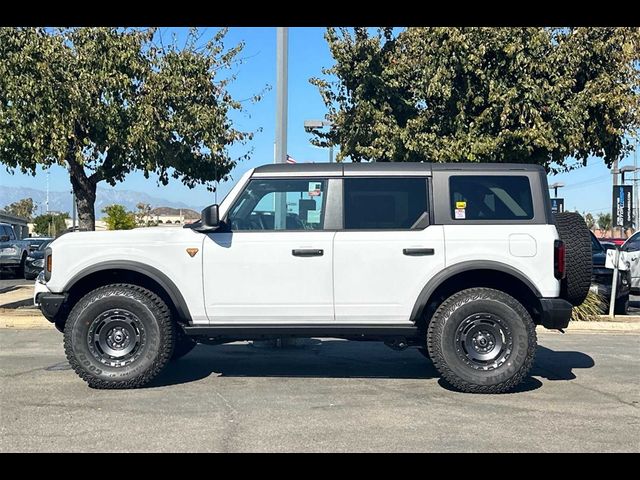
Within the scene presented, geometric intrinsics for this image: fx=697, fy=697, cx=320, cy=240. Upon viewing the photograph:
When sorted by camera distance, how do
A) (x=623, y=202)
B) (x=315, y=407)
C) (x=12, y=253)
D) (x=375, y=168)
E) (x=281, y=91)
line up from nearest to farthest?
(x=315, y=407) → (x=375, y=168) → (x=281, y=91) → (x=12, y=253) → (x=623, y=202)

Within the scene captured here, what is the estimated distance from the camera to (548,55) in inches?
479

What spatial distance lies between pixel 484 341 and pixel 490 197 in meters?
1.31

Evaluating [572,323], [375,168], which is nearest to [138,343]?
[375,168]

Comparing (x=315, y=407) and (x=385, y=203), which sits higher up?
(x=385, y=203)

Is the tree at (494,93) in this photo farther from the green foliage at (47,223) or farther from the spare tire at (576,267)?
the green foliage at (47,223)

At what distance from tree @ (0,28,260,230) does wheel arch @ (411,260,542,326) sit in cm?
603

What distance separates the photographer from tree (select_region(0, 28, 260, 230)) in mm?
10383

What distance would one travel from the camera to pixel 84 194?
12578mm

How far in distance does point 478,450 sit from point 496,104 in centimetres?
869

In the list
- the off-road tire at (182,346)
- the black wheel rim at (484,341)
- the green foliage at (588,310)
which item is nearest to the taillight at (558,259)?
the black wheel rim at (484,341)

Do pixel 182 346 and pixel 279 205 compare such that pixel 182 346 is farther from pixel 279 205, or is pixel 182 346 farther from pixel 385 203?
pixel 385 203

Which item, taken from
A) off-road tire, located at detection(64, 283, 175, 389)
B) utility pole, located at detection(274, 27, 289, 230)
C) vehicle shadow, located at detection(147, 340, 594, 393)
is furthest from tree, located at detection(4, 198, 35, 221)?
off-road tire, located at detection(64, 283, 175, 389)

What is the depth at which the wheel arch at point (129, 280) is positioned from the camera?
6.25 meters

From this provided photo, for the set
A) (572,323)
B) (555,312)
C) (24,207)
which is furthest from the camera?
(24,207)
